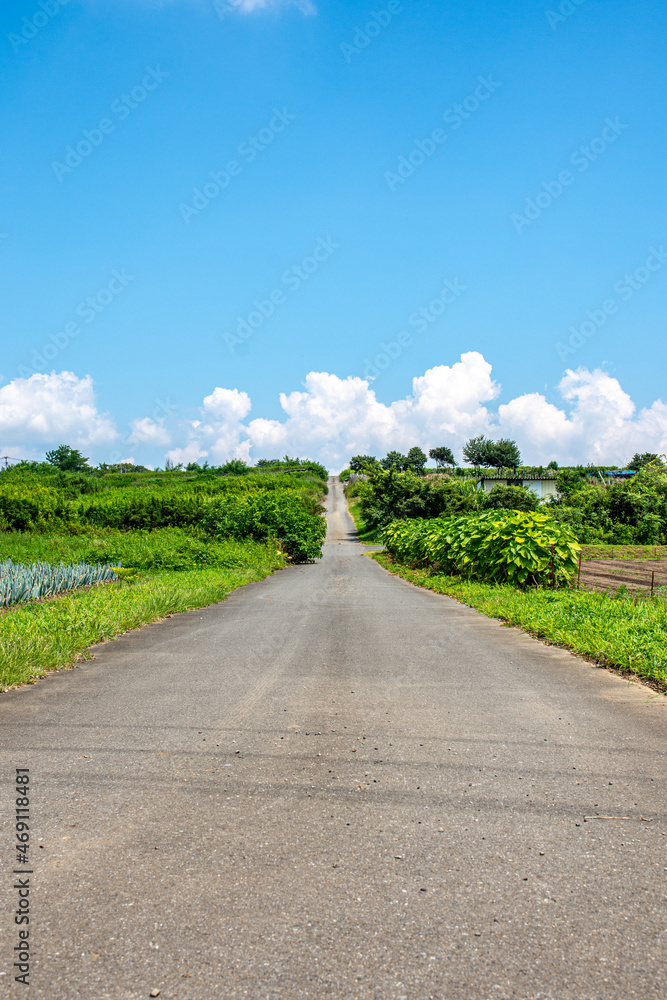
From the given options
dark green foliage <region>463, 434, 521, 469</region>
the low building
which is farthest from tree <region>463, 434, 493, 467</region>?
the low building

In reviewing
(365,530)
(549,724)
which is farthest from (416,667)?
(365,530)

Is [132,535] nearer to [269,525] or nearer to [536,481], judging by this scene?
[269,525]

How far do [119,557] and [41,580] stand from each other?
596 centimetres

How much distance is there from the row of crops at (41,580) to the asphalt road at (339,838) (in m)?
7.46

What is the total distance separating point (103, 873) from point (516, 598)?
1066 cm

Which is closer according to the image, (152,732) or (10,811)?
(10,811)

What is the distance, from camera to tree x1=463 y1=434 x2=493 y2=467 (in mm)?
82688

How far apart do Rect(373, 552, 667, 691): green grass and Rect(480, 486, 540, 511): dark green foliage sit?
22.6 meters

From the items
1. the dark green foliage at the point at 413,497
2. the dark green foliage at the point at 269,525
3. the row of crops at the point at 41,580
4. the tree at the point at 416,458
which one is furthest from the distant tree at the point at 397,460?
the row of crops at the point at 41,580

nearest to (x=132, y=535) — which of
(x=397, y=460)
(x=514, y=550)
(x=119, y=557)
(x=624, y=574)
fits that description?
(x=119, y=557)

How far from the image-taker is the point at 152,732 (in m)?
4.79

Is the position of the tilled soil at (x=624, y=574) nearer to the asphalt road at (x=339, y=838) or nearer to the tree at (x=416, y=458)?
the asphalt road at (x=339, y=838)

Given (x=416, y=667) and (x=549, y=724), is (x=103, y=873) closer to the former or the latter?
(x=549, y=724)

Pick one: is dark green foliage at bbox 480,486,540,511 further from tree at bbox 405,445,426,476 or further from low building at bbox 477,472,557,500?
tree at bbox 405,445,426,476
